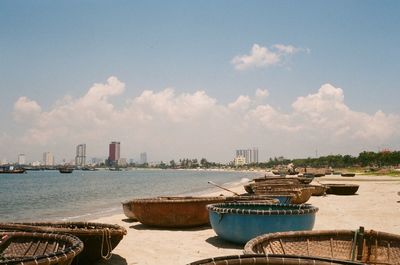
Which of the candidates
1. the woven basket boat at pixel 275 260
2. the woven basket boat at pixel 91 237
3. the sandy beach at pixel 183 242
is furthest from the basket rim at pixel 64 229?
the woven basket boat at pixel 275 260

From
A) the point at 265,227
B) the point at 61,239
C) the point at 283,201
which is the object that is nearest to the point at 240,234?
the point at 265,227

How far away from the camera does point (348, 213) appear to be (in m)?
19.0

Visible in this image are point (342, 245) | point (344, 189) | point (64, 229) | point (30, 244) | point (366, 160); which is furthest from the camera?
point (366, 160)

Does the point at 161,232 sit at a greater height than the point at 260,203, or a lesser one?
lesser

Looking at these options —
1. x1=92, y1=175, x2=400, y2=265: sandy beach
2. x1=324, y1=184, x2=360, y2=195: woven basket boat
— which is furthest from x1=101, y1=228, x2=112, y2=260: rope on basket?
x1=324, y1=184, x2=360, y2=195: woven basket boat

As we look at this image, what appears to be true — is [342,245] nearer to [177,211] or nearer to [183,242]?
[183,242]

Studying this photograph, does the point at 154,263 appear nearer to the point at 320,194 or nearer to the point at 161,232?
the point at 161,232

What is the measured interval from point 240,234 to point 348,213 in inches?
421

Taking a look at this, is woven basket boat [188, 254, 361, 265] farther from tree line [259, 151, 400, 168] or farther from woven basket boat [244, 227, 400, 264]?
tree line [259, 151, 400, 168]

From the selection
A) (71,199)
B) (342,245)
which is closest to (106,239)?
(342,245)

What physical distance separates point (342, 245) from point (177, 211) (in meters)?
7.86

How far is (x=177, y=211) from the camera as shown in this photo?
13953mm

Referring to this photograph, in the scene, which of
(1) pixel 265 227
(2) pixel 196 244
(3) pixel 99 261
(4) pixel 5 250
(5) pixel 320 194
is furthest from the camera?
(5) pixel 320 194

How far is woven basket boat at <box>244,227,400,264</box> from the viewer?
651cm
